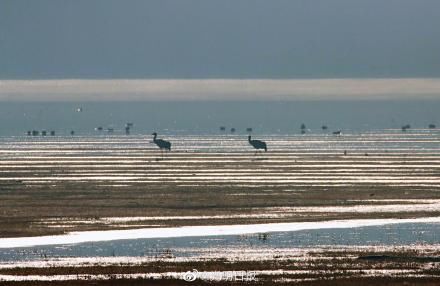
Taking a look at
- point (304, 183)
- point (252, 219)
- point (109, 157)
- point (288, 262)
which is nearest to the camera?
point (288, 262)

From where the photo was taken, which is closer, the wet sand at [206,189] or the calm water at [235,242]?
the calm water at [235,242]

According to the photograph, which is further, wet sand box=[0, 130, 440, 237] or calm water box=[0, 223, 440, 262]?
wet sand box=[0, 130, 440, 237]

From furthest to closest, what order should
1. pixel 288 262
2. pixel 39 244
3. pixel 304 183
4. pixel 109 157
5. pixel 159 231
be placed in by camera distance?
pixel 109 157
pixel 304 183
pixel 159 231
pixel 39 244
pixel 288 262

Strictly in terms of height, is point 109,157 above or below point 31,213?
above

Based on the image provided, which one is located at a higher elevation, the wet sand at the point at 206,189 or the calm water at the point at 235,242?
the wet sand at the point at 206,189

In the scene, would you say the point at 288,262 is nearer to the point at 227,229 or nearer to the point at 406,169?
the point at 227,229

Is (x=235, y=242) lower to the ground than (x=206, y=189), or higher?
lower

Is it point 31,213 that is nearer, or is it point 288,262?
point 288,262

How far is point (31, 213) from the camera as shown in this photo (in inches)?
1711

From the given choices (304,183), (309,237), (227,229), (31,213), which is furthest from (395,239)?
(304,183)

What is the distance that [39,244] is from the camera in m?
34.4

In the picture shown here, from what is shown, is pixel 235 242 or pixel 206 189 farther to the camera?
pixel 206 189

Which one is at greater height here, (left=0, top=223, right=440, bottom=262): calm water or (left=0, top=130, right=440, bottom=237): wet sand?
(left=0, top=130, right=440, bottom=237): wet sand

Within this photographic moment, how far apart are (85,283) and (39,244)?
7.76 metres
